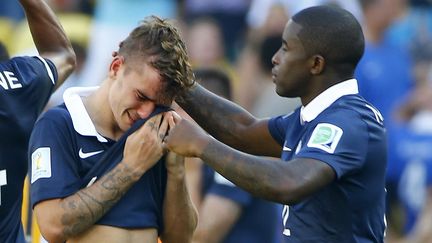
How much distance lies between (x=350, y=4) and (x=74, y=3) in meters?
3.81

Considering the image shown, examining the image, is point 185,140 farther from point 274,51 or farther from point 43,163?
point 274,51

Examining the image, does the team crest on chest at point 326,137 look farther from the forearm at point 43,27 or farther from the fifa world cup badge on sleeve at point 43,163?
the forearm at point 43,27

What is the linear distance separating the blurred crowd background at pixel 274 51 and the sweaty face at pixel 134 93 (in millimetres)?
4872

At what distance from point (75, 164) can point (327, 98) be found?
136 centimetres

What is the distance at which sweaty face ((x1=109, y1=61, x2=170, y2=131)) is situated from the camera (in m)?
6.12

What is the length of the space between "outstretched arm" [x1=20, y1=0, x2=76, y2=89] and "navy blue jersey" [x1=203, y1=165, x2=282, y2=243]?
196 centimetres

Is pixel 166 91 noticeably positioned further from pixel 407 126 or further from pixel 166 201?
pixel 407 126

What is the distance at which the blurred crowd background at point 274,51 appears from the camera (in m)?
12.0

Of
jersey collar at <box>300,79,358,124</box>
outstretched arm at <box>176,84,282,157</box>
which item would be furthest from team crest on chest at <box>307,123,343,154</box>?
outstretched arm at <box>176,84,282,157</box>

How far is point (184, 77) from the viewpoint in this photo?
20.2 feet

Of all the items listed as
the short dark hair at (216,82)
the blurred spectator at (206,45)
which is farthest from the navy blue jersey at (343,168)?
the blurred spectator at (206,45)

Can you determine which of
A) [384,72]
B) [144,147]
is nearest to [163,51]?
[144,147]

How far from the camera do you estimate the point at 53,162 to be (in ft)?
20.0

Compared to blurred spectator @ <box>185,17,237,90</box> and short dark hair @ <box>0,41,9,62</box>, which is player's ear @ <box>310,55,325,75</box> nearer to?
short dark hair @ <box>0,41,9,62</box>
